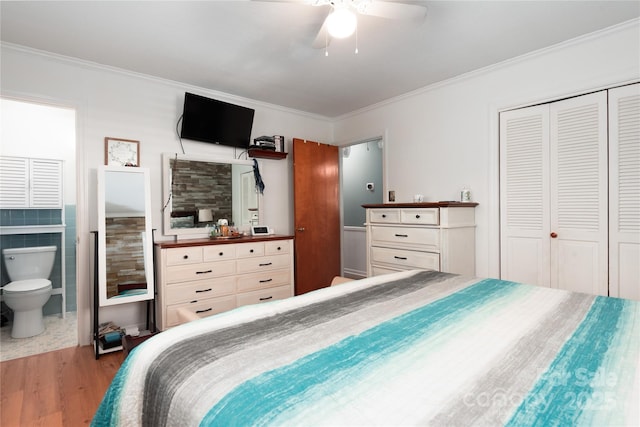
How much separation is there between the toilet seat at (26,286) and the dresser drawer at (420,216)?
140 inches

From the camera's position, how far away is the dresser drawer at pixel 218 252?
300cm

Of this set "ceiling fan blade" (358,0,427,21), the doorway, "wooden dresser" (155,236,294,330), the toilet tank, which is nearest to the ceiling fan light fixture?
"ceiling fan blade" (358,0,427,21)

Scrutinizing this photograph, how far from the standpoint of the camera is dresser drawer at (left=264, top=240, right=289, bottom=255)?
11.2 feet

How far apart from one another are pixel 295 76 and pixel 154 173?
1.71 meters

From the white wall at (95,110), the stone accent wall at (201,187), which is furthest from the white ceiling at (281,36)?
the stone accent wall at (201,187)

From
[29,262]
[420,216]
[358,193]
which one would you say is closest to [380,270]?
[420,216]

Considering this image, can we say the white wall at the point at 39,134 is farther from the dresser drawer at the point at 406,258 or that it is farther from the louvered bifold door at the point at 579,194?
the louvered bifold door at the point at 579,194

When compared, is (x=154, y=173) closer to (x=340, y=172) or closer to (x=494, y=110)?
(x=340, y=172)

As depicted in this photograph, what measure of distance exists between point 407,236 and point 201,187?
7.28 ft

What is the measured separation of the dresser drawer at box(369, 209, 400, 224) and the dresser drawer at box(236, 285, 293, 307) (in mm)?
1215

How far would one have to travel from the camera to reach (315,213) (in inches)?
167

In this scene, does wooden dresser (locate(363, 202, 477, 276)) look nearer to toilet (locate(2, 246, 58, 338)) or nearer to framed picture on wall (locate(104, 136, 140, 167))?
framed picture on wall (locate(104, 136, 140, 167))

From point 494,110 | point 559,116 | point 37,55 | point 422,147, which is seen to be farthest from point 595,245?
point 37,55

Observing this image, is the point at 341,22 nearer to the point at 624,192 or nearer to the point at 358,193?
the point at 624,192
